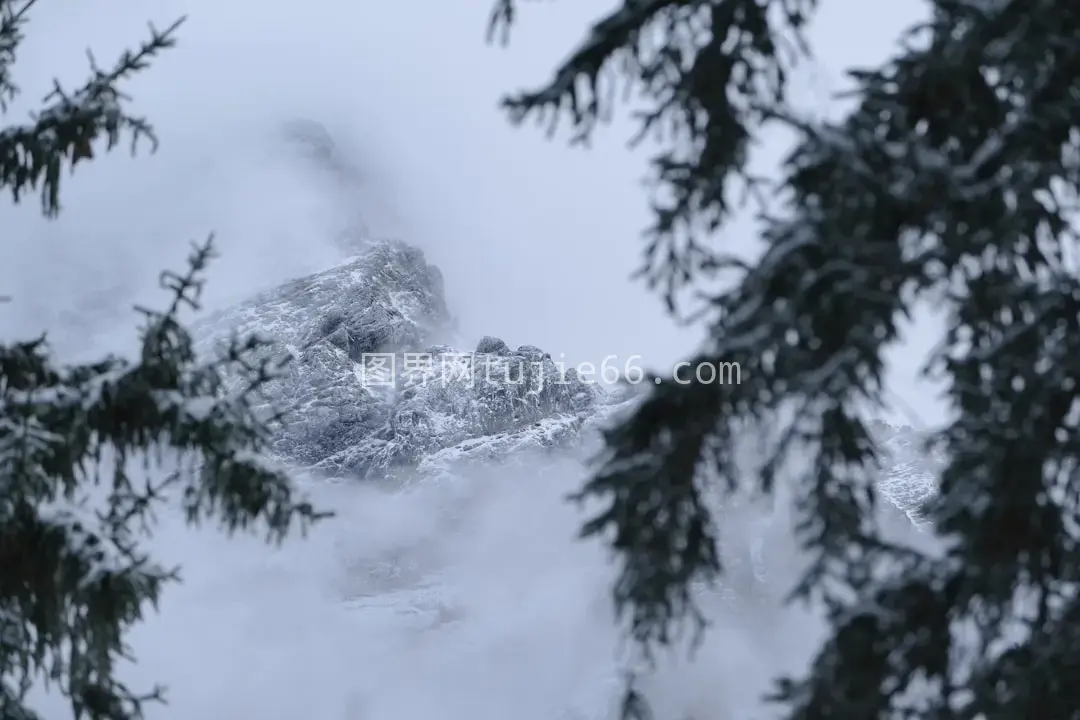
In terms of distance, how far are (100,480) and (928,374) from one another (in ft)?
13.1

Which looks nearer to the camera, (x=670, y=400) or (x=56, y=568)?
(x=670, y=400)

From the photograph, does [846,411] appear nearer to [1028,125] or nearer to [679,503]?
[679,503]

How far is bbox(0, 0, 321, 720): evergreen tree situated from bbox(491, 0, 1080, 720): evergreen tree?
240cm

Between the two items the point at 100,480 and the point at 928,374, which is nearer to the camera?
the point at 928,374

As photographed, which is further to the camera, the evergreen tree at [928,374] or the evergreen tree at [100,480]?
the evergreen tree at [100,480]

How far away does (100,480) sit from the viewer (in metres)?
5.80

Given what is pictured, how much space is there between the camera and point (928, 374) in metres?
4.15

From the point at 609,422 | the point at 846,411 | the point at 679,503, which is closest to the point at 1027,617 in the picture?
the point at 846,411

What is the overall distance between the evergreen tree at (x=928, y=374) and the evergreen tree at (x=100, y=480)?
2.40 m

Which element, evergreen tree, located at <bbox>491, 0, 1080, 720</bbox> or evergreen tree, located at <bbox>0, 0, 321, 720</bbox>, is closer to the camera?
evergreen tree, located at <bbox>491, 0, 1080, 720</bbox>

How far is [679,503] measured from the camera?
3.95 m

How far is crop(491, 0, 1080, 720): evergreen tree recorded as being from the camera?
12.0ft

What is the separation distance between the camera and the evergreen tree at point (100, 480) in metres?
5.21

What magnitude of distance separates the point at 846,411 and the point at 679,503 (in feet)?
2.18
